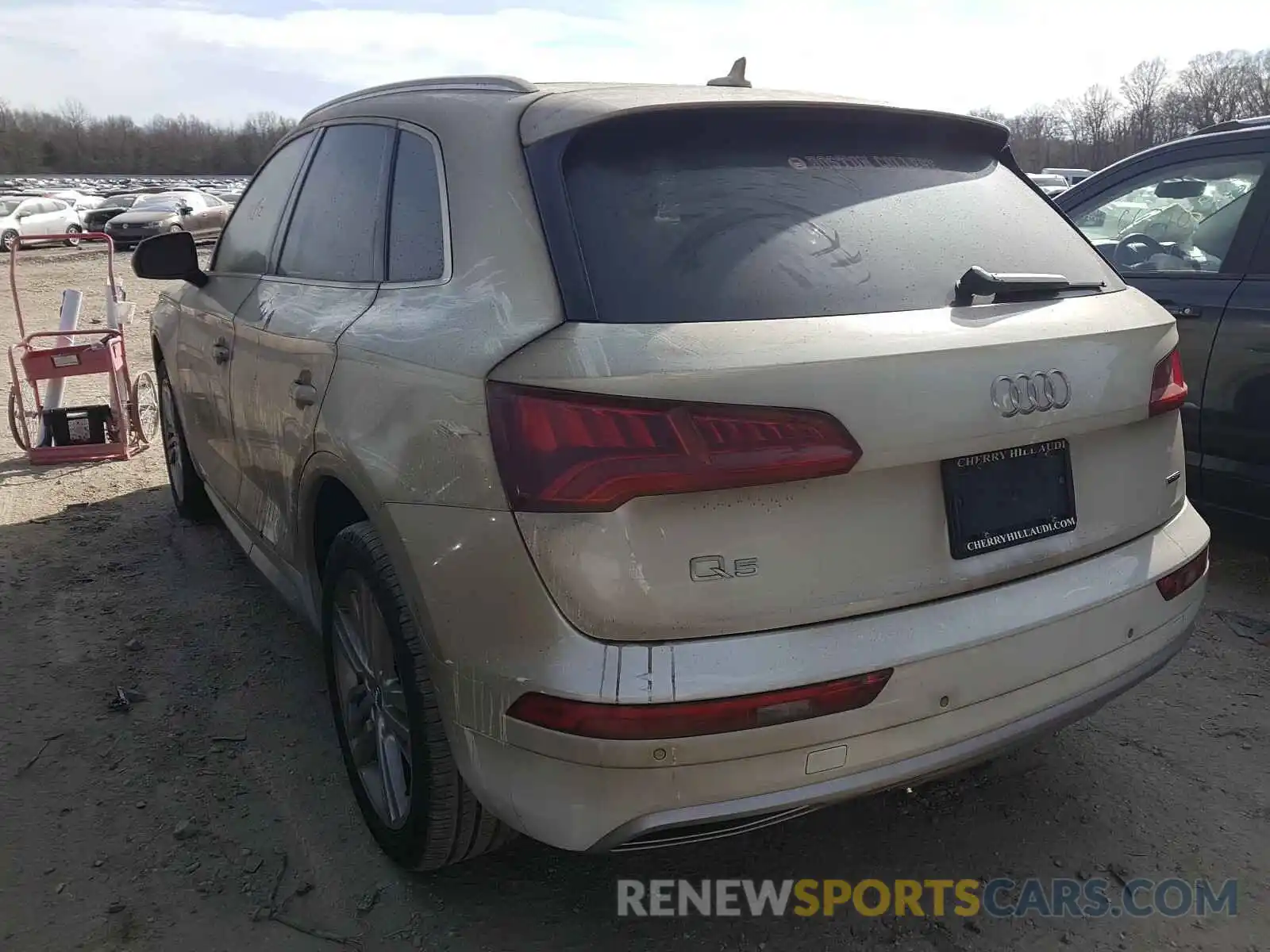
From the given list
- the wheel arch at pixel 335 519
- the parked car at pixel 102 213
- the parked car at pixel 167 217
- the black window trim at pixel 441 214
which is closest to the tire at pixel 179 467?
the wheel arch at pixel 335 519

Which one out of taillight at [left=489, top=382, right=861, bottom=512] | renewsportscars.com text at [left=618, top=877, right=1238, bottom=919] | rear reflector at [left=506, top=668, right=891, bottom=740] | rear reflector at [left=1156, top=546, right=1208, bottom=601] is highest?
taillight at [left=489, top=382, right=861, bottom=512]

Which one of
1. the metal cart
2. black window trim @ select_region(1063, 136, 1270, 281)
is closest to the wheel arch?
black window trim @ select_region(1063, 136, 1270, 281)

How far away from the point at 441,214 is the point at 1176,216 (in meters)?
3.46

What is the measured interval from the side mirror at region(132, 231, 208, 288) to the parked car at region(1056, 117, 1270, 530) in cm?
373

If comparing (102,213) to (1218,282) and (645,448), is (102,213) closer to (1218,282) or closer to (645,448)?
(1218,282)

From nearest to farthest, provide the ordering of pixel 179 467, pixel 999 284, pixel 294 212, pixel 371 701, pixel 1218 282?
1. pixel 999 284
2. pixel 371 701
3. pixel 294 212
4. pixel 1218 282
5. pixel 179 467

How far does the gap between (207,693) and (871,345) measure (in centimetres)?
261

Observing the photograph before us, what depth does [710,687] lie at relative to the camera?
1758 mm

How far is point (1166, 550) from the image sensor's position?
7.72ft

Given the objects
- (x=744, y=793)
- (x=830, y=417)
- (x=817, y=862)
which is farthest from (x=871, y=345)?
(x=817, y=862)

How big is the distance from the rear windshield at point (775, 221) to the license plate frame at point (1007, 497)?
1.15ft

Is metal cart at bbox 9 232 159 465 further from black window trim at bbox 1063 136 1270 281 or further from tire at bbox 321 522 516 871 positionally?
black window trim at bbox 1063 136 1270 281

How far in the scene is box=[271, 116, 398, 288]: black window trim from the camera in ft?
8.54

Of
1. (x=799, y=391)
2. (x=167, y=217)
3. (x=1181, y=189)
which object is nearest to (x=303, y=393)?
(x=799, y=391)
